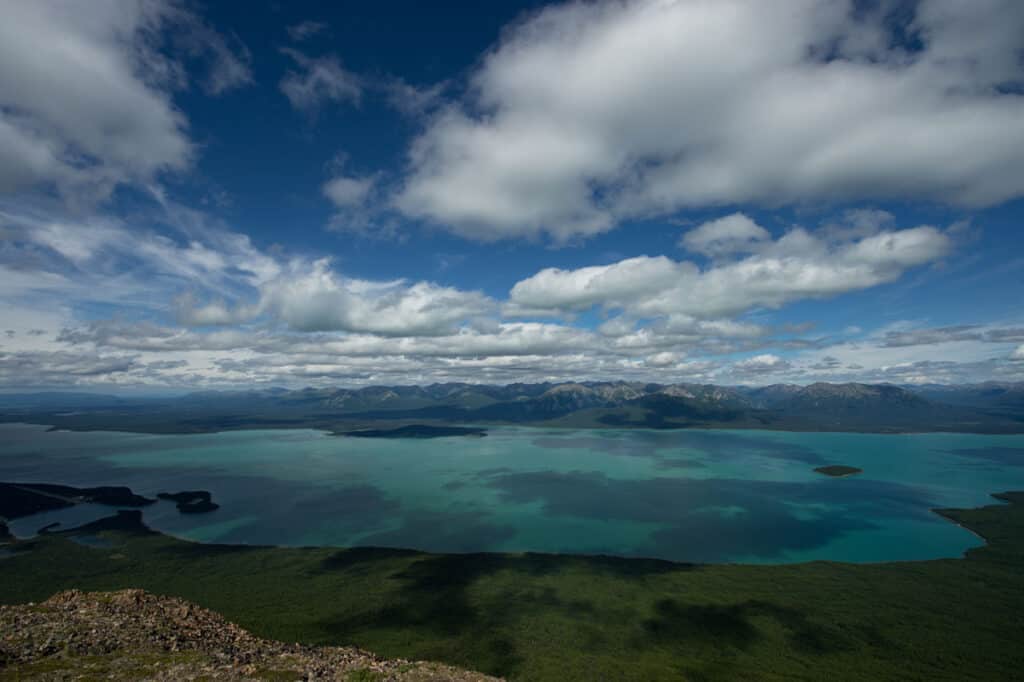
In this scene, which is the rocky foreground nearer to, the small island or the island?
the small island

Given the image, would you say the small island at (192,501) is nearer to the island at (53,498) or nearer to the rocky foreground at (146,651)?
the island at (53,498)

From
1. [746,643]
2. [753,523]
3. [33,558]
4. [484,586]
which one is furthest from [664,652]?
[33,558]

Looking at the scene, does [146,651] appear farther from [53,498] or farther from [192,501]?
[53,498]

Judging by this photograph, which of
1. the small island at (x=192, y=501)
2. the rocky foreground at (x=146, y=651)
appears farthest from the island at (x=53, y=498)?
the rocky foreground at (x=146, y=651)

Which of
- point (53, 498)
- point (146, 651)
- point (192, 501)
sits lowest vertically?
point (192, 501)

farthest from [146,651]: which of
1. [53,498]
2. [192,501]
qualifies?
[53,498]

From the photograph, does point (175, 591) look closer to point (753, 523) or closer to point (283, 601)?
point (283, 601)
